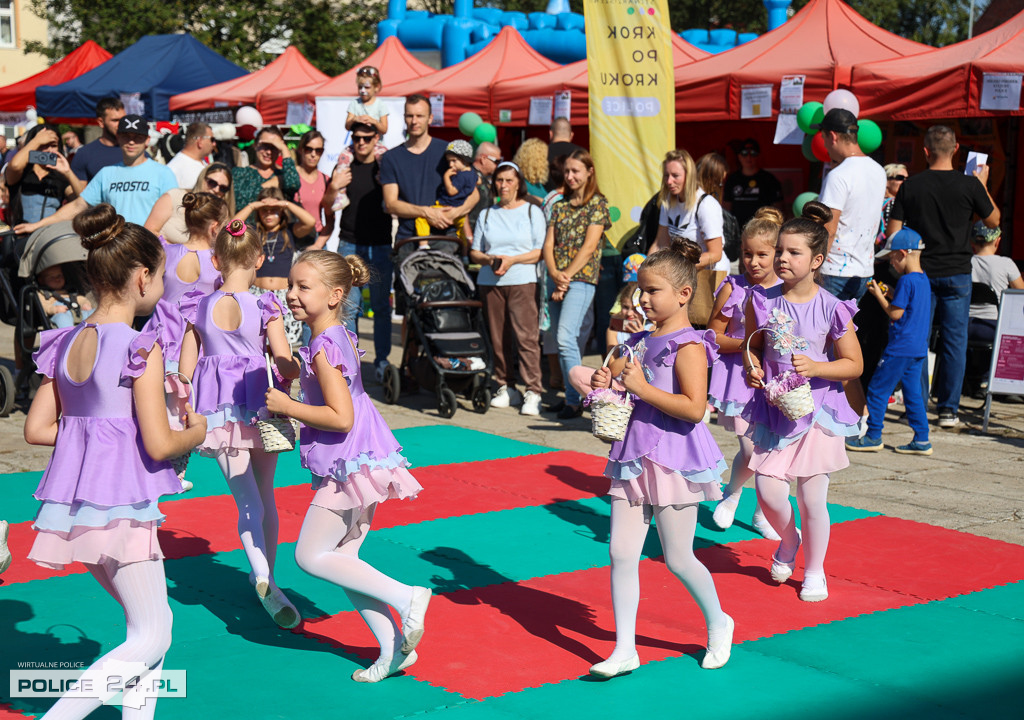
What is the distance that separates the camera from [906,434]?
8.88 meters

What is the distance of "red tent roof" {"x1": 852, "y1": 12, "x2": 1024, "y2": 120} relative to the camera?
10.4m

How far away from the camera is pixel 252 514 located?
15.8 ft

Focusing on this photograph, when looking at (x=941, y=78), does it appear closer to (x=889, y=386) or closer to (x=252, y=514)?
(x=889, y=386)

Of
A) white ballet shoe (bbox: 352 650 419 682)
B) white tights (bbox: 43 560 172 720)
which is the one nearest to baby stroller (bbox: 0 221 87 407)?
white ballet shoe (bbox: 352 650 419 682)

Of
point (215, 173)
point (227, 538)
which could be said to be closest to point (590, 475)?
point (227, 538)

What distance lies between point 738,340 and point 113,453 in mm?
3439

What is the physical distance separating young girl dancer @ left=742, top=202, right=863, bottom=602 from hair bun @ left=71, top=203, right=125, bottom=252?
9.35 ft

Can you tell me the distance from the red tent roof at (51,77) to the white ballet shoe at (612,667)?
2397cm

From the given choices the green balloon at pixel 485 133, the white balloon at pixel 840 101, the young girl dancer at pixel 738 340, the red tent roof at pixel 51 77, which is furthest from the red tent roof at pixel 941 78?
the red tent roof at pixel 51 77

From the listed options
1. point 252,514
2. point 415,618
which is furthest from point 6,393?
point 415,618

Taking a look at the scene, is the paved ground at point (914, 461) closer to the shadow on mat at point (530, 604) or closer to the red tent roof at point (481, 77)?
the shadow on mat at point (530, 604)

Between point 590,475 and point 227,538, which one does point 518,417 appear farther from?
point 227,538

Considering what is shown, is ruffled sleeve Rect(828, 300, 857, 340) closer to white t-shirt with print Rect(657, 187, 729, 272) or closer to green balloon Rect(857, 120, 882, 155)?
white t-shirt with print Rect(657, 187, 729, 272)

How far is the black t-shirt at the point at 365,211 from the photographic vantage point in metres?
10.2
